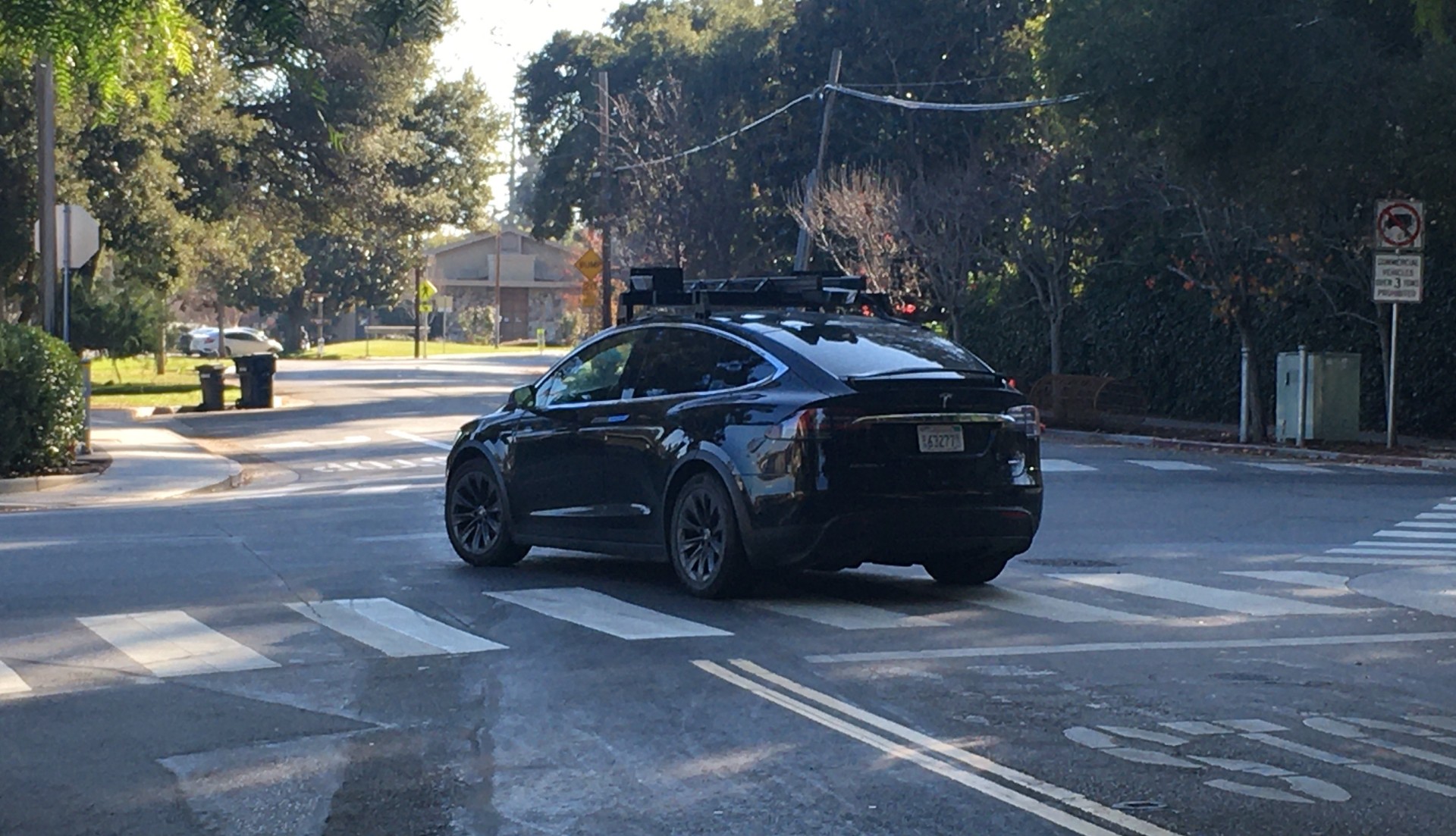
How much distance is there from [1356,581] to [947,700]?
520 centimetres

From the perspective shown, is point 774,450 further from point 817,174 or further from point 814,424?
point 817,174

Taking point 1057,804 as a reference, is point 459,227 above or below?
above

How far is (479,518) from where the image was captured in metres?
12.2

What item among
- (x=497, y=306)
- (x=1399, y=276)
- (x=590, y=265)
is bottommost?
(x=1399, y=276)

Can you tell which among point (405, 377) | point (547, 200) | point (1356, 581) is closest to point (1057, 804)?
point (1356, 581)

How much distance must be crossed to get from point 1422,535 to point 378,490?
11.0 meters

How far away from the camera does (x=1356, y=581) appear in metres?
11.7

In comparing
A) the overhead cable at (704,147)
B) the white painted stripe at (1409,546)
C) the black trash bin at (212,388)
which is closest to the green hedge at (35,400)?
the white painted stripe at (1409,546)

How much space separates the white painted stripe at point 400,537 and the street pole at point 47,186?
11343 mm

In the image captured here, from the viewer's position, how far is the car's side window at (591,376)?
37.4 ft

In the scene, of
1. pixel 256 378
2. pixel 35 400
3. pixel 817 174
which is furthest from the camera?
pixel 817 174

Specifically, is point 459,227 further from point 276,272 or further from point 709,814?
point 709,814

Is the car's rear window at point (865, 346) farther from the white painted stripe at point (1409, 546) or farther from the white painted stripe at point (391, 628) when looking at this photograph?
the white painted stripe at point (1409, 546)

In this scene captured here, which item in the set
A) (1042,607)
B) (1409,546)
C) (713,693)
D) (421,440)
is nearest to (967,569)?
(1042,607)
